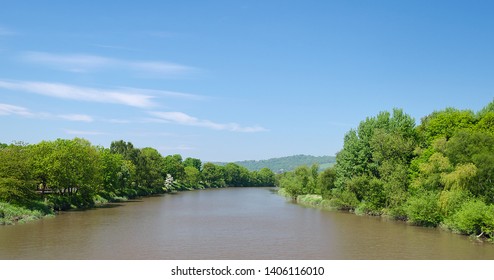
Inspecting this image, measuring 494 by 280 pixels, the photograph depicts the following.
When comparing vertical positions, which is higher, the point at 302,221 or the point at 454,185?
the point at 454,185

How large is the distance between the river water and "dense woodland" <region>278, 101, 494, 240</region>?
257 centimetres

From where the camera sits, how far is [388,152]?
2482 inches

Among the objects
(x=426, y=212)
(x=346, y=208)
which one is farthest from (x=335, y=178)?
(x=426, y=212)

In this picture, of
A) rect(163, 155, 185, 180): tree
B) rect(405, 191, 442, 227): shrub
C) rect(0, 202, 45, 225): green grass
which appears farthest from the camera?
rect(163, 155, 185, 180): tree

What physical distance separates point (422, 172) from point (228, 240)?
1058 inches

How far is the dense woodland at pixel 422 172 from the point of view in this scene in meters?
44.0

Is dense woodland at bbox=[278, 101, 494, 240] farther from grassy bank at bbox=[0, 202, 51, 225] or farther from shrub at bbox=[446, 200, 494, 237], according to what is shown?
grassy bank at bbox=[0, 202, 51, 225]

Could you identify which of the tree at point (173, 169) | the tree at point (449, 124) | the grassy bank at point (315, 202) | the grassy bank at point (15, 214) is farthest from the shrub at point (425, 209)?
the tree at point (173, 169)

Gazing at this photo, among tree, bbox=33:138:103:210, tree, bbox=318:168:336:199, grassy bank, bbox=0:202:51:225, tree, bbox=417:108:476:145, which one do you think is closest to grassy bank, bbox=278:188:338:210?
tree, bbox=318:168:336:199

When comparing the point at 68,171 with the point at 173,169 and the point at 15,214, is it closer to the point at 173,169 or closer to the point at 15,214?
the point at 15,214

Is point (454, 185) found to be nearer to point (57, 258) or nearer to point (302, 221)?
point (302, 221)

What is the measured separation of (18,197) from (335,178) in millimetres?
51498

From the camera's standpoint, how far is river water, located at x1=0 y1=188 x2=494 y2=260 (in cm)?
3466
